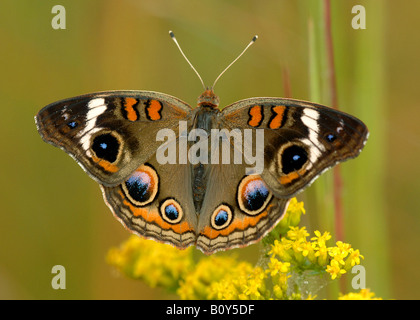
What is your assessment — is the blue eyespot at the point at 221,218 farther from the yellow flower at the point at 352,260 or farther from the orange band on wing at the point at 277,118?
the yellow flower at the point at 352,260

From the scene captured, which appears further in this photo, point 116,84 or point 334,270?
point 116,84

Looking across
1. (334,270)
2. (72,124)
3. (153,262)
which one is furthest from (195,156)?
(334,270)

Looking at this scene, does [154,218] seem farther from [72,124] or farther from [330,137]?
[330,137]

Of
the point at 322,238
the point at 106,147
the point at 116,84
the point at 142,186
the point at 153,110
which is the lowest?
the point at 322,238

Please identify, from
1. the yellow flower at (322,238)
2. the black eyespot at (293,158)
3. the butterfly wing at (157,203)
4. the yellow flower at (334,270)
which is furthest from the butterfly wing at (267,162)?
the yellow flower at (334,270)

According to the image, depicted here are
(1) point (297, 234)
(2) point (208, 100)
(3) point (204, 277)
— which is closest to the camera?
(1) point (297, 234)

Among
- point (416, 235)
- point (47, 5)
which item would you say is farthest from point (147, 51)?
point (416, 235)
